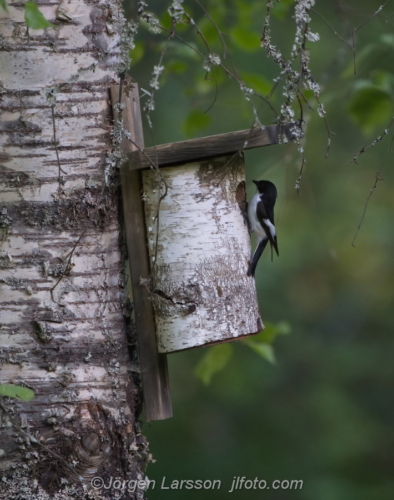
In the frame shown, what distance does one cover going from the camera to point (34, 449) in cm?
193

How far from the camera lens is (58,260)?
2008 mm

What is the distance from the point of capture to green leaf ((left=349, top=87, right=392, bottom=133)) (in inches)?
117

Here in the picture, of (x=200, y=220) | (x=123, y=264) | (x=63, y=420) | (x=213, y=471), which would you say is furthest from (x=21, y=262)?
(x=213, y=471)

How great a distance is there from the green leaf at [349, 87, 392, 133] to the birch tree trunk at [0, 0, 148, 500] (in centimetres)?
141

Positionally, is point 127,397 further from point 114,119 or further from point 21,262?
point 114,119

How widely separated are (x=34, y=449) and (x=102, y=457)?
216mm

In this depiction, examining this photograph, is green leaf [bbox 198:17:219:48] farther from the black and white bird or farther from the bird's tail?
the bird's tail

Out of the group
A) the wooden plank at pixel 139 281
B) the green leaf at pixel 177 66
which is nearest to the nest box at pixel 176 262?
the wooden plank at pixel 139 281

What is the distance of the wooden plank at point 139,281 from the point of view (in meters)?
2.20

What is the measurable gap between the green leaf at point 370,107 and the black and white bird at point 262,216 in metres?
0.56

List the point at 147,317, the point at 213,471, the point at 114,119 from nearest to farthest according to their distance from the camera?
the point at 114,119
the point at 147,317
the point at 213,471

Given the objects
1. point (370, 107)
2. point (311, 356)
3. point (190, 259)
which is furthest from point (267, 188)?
point (311, 356)

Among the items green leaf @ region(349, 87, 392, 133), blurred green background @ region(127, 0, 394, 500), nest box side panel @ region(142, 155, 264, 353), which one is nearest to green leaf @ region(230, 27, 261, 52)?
green leaf @ region(349, 87, 392, 133)

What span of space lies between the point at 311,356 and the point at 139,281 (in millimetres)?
4358
